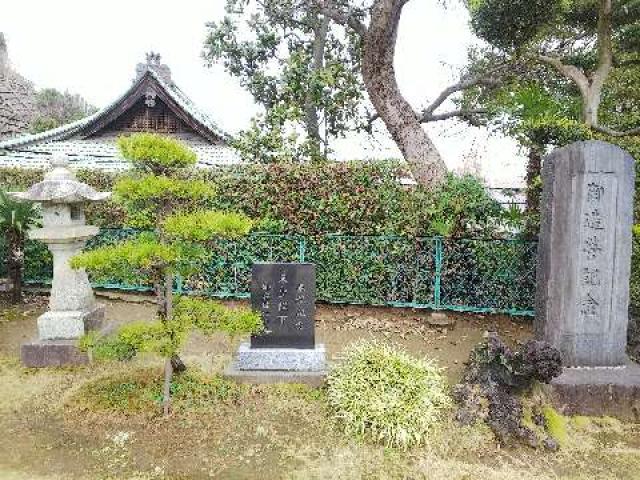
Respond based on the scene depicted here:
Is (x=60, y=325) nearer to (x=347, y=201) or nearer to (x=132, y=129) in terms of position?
(x=347, y=201)

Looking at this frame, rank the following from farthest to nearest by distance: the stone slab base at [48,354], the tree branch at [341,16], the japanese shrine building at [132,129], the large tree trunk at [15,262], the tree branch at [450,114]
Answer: the japanese shrine building at [132,129] → the tree branch at [450,114] → the tree branch at [341,16] → the large tree trunk at [15,262] → the stone slab base at [48,354]

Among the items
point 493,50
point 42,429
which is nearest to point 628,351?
point 42,429

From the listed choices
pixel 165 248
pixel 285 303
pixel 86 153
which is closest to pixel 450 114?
pixel 285 303

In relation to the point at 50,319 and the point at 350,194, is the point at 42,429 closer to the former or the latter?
the point at 50,319

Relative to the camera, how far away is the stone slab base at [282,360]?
5746 mm

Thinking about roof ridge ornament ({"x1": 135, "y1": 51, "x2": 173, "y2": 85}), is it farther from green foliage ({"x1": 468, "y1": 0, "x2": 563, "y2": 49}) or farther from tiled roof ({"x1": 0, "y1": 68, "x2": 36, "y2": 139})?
green foliage ({"x1": 468, "y1": 0, "x2": 563, "y2": 49})

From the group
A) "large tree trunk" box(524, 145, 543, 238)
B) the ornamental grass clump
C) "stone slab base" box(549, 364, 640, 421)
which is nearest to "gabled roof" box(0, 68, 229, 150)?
"large tree trunk" box(524, 145, 543, 238)

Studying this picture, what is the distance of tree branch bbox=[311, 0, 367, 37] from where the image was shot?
10.5 metres

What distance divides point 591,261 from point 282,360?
3595mm

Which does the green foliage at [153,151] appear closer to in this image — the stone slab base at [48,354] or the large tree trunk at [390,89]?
the stone slab base at [48,354]

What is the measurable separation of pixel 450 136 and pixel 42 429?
36.5ft

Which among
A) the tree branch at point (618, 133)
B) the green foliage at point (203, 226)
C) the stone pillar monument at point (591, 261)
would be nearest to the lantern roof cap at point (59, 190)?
the green foliage at point (203, 226)

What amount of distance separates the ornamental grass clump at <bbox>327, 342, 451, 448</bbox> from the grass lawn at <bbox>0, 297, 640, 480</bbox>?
14 cm

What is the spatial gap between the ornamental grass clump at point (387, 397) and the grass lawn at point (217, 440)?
0.44ft
